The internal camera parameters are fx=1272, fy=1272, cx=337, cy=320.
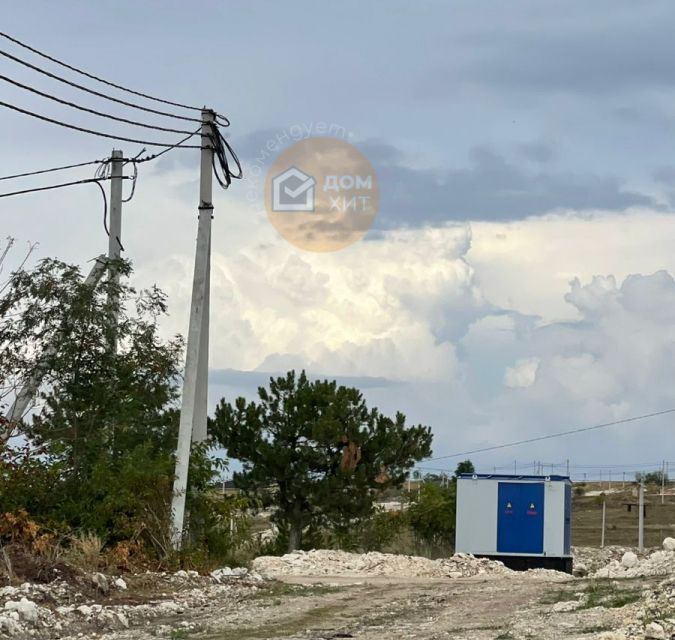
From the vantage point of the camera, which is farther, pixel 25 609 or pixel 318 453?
pixel 318 453

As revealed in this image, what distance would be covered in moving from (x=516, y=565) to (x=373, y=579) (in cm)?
1191

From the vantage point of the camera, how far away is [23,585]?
17.9 meters

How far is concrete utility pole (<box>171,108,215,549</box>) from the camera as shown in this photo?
24.6 m

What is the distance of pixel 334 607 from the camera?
1830 centimetres

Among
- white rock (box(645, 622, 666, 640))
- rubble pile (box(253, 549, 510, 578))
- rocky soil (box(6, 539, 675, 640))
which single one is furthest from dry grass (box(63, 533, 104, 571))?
white rock (box(645, 622, 666, 640))

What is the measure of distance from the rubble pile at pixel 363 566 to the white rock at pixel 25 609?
875 centimetres

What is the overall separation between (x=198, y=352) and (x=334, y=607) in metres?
8.45

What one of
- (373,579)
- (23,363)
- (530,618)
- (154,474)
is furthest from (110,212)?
(530,618)

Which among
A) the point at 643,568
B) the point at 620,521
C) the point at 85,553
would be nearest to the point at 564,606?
the point at 643,568

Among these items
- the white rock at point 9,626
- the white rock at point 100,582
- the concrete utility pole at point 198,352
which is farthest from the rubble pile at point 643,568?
the white rock at point 9,626

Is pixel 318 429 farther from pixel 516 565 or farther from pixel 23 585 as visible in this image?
pixel 23 585

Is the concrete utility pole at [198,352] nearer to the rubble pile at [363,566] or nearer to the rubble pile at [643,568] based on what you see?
the rubble pile at [363,566]

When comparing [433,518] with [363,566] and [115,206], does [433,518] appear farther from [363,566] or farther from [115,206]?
[115,206]

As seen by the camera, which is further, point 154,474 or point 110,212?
point 110,212
